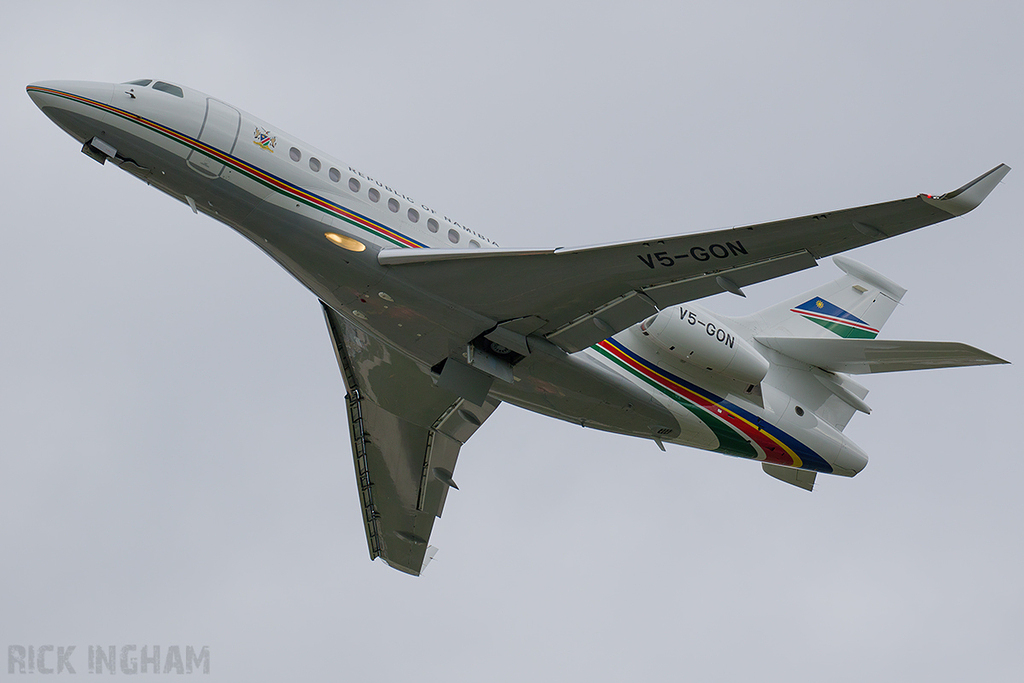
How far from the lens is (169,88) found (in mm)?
16828

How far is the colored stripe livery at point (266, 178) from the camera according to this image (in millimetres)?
16297

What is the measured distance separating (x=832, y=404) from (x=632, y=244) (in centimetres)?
729

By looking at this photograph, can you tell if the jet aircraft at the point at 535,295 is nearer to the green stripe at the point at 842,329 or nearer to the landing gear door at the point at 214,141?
the landing gear door at the point at 214,141

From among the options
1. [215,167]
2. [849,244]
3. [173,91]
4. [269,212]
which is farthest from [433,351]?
[849,244]

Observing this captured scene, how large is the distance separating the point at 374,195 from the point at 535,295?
3218 millimetres

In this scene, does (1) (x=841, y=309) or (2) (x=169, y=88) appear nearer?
(2) (x=169, y=88)

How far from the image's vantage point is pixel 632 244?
49.3 ft

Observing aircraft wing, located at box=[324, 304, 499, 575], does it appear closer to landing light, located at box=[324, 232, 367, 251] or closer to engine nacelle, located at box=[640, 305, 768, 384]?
landing light, located at box=[324, 232, 367, 251]

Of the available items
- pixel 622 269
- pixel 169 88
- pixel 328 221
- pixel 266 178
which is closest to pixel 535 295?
pixel 622 269

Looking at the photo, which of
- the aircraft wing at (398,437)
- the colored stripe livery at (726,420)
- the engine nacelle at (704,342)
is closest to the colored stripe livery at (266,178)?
the aircraft wing at (398,437)

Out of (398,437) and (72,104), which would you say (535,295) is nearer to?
(398,437)

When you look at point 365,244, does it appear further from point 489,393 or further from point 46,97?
point 46,97

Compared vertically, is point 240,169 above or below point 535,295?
above

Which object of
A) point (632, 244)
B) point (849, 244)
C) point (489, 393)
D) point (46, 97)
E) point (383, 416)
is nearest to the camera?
point (849, 244)
